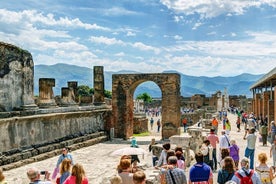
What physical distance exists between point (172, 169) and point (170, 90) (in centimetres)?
1780

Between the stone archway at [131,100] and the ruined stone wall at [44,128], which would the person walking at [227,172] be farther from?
the stone archway at [131,100]

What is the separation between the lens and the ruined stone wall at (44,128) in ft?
47.8

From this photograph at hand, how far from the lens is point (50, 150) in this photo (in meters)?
17.4

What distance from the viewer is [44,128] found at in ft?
56.5

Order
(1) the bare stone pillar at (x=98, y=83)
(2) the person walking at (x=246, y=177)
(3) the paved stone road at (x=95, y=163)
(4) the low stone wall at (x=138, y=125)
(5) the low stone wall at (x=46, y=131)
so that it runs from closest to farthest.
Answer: (2) the person walking at (x=246, y=177), (3) the paved stone road at (x=95, y=163), (5) the low stone wall at (x=46, y=131), (1) the bare stone pillar at (x=98, y=83), (4) the low stone wall at (x=138, y=125)

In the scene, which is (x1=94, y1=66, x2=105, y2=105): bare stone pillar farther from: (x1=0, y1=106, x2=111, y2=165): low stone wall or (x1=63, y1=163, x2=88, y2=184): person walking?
(x1=63, y1=163, x2=88, y2=184): person walking

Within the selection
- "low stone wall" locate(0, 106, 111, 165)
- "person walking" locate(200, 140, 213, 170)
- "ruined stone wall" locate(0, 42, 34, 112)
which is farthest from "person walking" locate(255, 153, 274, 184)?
"ruined stone wall" locate(0, 42, 34, 112)

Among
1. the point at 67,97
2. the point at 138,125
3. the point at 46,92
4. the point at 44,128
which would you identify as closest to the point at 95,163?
the point at 44,128

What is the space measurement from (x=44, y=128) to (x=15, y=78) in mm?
2573

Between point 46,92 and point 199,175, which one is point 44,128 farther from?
point 199,175

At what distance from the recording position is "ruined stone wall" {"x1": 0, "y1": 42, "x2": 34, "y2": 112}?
15430 mm

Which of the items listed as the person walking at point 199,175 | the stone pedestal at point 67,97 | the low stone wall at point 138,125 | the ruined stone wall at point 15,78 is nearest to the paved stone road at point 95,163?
the person walking at point 199,175

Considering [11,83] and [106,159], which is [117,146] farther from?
[11,83]

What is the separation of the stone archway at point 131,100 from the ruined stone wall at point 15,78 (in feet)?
27.6
